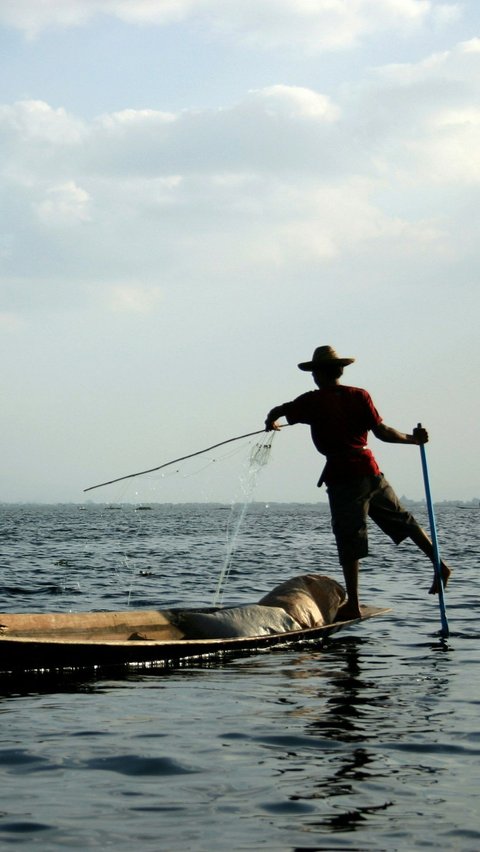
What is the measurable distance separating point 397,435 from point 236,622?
7.67 feet

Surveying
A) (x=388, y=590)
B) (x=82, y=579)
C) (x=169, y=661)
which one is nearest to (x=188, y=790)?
(x=169, y=661)

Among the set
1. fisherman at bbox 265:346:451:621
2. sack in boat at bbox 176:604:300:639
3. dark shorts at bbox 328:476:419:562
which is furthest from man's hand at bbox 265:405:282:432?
sack in boat at bbox 176:604:300:639

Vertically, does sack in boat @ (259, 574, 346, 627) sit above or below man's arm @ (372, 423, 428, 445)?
below

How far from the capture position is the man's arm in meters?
9.36

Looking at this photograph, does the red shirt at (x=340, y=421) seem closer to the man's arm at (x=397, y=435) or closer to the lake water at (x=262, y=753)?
the man's arm at (x=397, y=435)

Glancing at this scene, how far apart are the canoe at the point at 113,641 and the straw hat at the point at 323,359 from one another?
249 cm

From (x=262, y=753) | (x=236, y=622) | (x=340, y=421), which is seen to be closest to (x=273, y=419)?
(x=340, y=421)

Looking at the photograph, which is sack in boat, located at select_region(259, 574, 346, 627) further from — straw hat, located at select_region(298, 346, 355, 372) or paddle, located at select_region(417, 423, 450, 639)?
straw hat, located at select_region(298, 346, 355, 372)

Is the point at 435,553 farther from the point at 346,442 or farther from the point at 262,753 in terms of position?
the point at 262,753

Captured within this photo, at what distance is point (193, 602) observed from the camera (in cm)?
1441

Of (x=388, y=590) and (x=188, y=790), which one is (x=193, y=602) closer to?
(x=388, y=590)

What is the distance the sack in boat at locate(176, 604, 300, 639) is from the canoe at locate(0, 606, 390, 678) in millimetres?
93

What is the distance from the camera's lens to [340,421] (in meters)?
9.17

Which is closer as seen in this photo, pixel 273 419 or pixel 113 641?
pixel 113 641
